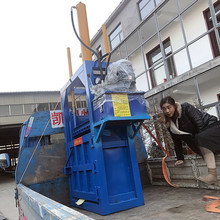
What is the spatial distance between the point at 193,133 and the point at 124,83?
3.70 ft

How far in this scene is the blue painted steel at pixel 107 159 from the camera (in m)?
2.87

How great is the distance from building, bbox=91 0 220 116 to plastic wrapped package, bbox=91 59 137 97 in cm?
439

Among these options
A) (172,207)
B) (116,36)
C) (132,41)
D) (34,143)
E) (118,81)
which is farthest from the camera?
(116,36)

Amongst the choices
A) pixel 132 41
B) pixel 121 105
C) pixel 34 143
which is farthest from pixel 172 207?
pixel 132 41

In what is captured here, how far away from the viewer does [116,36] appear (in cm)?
1368

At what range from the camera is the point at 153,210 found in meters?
2.46

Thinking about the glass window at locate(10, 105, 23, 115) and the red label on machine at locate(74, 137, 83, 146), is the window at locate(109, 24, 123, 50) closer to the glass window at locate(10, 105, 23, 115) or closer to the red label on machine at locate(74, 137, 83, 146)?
the red label on machine at locate(74, 137, 83, 146)

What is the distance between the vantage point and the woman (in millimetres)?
2320

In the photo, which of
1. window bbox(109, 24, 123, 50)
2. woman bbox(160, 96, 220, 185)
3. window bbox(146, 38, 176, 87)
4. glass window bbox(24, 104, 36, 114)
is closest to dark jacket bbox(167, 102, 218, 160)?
woman bbox(160, 96, 220, 185)

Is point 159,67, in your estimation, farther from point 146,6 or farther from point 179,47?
point 146,6

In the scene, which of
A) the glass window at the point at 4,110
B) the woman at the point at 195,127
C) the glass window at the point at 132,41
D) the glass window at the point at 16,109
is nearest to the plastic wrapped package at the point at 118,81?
the woman at the point at 195,127

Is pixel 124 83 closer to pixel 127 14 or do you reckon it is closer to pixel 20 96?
pixel 127 14

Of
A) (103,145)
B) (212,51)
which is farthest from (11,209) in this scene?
(212,51)

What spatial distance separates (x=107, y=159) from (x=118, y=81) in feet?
3.69
